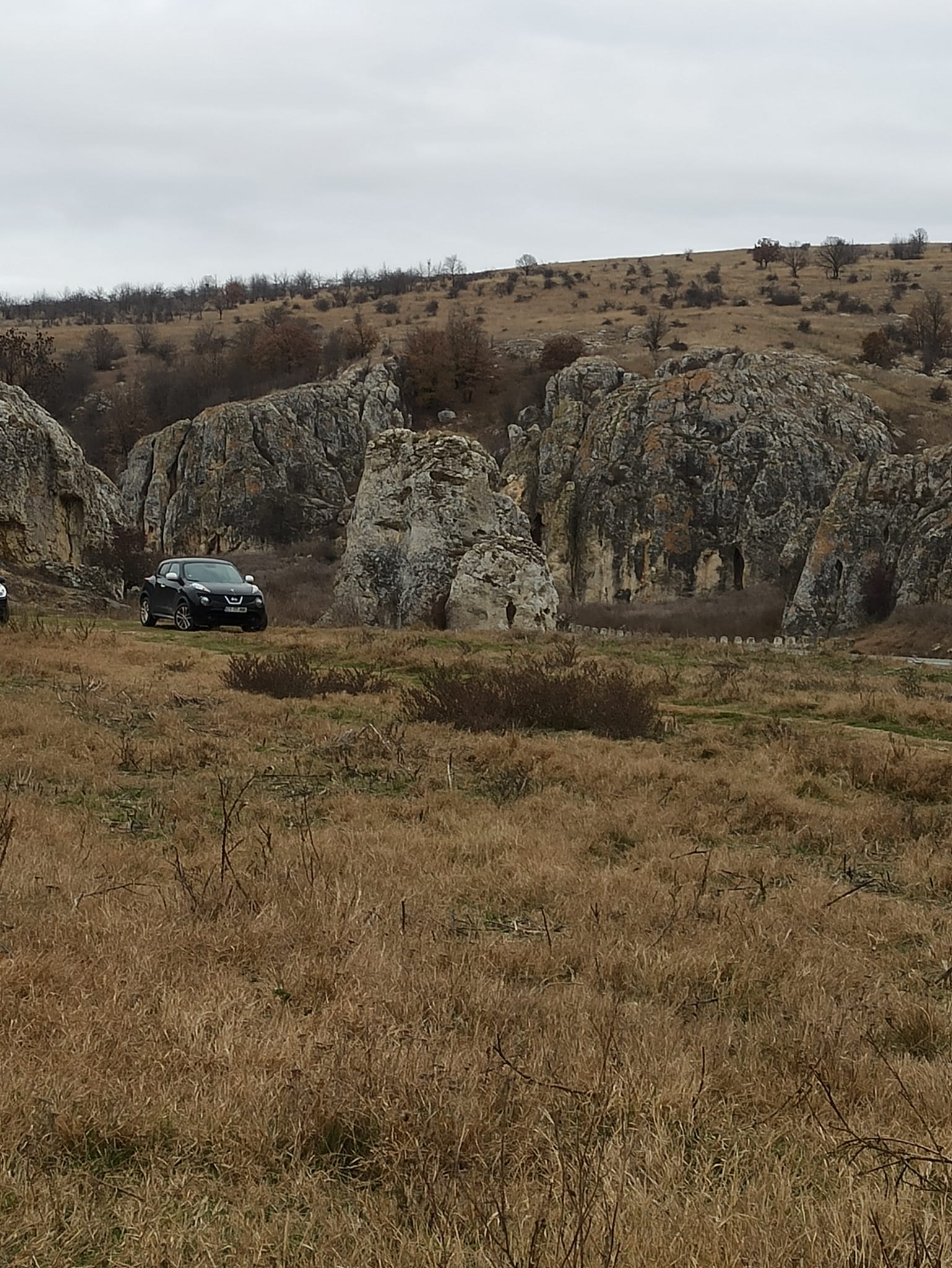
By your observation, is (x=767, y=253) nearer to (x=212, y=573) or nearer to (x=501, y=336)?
(x=501, y=336)

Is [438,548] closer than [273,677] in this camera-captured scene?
No

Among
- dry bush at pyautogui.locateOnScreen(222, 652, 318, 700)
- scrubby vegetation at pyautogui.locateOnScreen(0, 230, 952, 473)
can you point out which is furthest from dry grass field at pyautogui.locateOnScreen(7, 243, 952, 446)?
dry bush at pyautogui.locateOnScreen(222, 652, 318, 700)

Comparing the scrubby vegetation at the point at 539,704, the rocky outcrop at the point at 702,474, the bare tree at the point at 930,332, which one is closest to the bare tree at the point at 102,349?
the rocky outcrop at the point at 702,474

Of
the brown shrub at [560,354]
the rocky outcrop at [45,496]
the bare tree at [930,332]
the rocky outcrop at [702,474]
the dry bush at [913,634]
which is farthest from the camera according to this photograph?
the brown shrub at [560,354]

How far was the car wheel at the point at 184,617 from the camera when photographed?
73.3ft

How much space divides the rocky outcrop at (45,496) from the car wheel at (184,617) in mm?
8079

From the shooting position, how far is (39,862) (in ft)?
18.3

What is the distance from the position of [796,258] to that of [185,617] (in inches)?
3822

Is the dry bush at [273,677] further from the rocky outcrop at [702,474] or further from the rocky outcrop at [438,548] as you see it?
the rocky outcrop at [702,474]

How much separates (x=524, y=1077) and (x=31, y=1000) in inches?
74.7

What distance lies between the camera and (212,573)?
2327 centimetres

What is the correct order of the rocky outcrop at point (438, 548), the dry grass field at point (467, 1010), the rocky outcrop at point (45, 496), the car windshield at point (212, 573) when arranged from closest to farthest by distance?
the dry grass field at point (467, 1010) → the car windshield at point (212, 573) → the rocky outcrop at point (438, 548) → the rocky outcrop at point (45, 496)

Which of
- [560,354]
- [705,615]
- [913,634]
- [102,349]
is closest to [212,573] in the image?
[913,634]

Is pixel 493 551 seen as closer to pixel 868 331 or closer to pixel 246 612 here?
pixel 246 612
